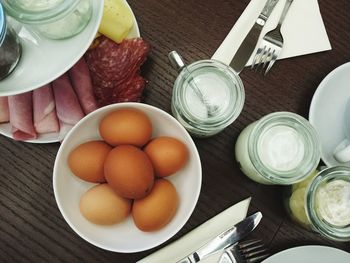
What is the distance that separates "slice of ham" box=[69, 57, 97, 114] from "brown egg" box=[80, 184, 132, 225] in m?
0.13

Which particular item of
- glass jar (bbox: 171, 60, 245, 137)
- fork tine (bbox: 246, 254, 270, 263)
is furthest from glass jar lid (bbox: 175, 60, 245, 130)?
fork tine (bbox: 246, 254, 270, 263)

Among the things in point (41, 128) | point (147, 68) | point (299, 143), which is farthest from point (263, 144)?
point (41, 128)

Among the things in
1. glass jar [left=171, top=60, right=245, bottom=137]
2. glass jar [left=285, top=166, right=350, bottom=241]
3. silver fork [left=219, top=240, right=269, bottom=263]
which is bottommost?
silver fork [left=219, top=240, right=269, bottom=263]

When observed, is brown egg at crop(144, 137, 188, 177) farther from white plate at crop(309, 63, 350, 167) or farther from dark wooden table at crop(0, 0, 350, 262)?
white plate at crop(309, 63, 350, 167)

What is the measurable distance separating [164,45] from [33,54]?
0.20 m

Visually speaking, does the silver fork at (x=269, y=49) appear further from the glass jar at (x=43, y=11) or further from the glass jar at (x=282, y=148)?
the glass jar at (x=43, y=11)

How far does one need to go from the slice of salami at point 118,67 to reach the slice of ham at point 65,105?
36mm

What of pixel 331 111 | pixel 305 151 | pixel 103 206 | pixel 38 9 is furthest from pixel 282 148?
pixel 38 9

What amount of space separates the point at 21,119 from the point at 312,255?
0.46m

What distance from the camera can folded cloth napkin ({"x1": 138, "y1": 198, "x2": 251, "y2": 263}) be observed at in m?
0.67

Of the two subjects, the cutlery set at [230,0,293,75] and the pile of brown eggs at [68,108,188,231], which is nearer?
the pile of brown eggs at [68,108,188,231]

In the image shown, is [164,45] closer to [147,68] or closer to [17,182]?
[147,68]

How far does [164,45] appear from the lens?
0.71 metres

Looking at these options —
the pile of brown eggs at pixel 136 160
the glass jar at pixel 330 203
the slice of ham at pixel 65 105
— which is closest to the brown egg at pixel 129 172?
the pile of brown eggs at pixel 136 160
